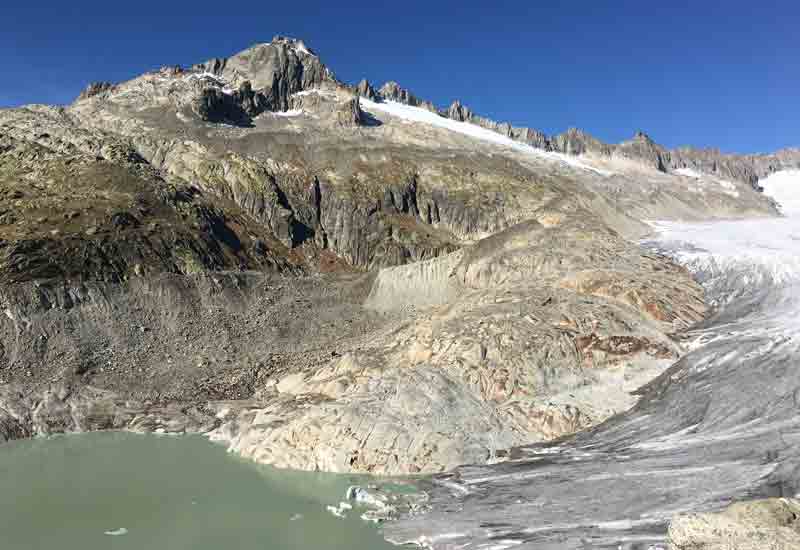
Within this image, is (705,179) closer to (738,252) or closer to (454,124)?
(454,124)

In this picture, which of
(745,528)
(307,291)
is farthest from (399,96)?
(745,528)

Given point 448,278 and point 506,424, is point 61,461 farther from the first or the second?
point 448,278

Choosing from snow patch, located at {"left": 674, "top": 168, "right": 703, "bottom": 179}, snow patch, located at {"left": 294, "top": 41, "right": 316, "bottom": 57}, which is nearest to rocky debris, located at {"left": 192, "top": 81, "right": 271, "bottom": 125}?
snow patch, located at {"left": 294, "top": 41, "right": 316, "bottom": 57}

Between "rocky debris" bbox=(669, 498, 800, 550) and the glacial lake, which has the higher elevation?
"rocky debris" bbox=(669, 498, 800, 550)

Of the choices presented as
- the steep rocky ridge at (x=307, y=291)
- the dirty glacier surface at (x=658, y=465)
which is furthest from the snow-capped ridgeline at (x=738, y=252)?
the dirty glacier surface at (x=658, y=465)

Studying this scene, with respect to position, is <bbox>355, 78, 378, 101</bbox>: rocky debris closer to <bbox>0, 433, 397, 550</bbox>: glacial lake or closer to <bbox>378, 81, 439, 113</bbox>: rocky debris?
<bbox>378, 81, 439, 113</bbox>: rocky debris

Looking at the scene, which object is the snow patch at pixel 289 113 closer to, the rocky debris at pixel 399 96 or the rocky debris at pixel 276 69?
the rocky debris at pixel 276 69
